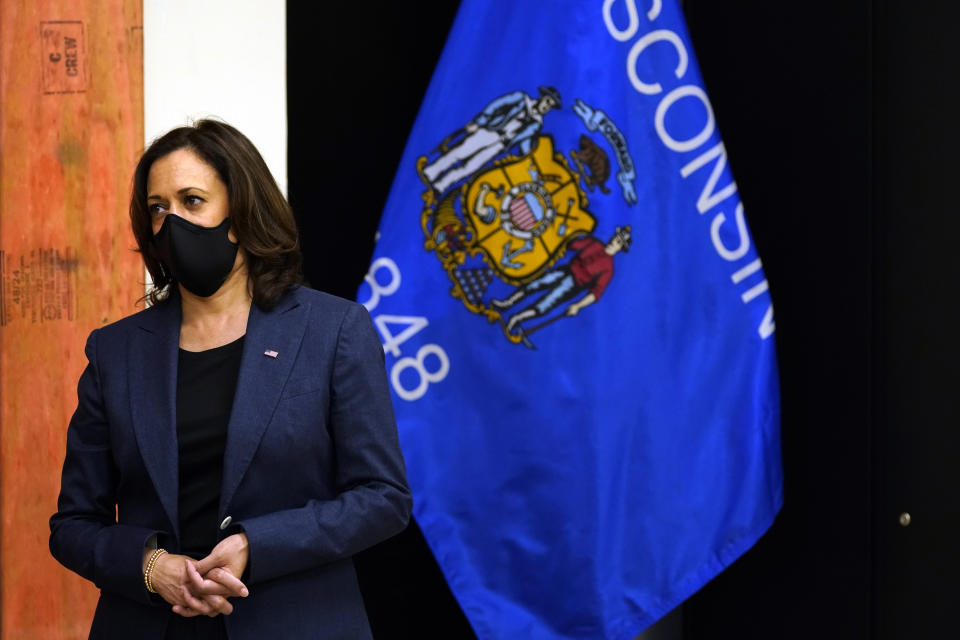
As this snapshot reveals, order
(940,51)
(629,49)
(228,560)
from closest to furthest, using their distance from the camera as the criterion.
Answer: (228,560) → (940,51) → (629,49)

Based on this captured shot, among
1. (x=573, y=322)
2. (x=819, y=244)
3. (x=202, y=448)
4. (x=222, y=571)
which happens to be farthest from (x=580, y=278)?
(x=222, y=571)

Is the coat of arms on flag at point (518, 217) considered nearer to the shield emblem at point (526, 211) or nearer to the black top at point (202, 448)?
the shield emblem at point (526, 211)

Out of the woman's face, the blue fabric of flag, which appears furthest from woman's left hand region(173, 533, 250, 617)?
the blue fabric of flag

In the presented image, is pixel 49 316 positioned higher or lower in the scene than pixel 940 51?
lower

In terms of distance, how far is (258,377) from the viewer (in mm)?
1389

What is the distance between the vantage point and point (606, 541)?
2125mm

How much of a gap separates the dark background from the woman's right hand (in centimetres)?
122

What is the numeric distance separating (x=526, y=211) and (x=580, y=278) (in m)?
0.19

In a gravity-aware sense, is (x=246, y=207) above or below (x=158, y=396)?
above

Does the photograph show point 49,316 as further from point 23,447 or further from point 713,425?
point 713,425

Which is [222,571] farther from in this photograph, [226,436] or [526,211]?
[526,211]

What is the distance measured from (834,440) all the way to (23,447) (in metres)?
1.86

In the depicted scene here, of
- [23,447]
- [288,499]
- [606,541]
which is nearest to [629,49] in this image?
[606,541]

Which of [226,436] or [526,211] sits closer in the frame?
[226,436]
